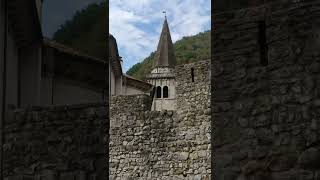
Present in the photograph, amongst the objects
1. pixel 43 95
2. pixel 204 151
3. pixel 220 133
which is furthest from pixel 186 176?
pixel 220 133

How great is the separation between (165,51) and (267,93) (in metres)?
54.2

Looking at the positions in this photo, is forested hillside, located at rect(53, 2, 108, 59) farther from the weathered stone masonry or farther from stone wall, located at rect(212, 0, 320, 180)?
the weathered stone masonry

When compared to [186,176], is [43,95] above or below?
above

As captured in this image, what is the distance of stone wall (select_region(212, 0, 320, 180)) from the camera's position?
547 centimetres

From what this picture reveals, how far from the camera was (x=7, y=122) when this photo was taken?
22.8 ft

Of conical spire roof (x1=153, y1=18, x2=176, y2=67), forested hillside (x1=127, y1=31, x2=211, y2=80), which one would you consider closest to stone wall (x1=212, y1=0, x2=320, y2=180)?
conical spire roof (x1=153, y1=18, x2=176, y2=67)

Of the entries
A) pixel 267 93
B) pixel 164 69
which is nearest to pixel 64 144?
pixel 267 93

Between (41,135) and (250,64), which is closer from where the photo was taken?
(250,64)

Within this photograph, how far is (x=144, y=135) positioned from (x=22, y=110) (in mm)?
8618

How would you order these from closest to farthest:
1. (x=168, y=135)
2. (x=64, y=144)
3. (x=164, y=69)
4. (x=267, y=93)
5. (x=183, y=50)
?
(x=267, y=93)
(x=64, y=144)
(x=168, y=135)
(x=164, y=69)
(x=183, y=50)

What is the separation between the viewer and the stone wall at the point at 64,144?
6602 mm

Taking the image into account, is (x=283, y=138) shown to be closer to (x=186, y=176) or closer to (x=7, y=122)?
(x=7, y=122)

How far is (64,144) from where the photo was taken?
261 inches

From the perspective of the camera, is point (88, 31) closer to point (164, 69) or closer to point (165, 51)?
point (165, 51)
